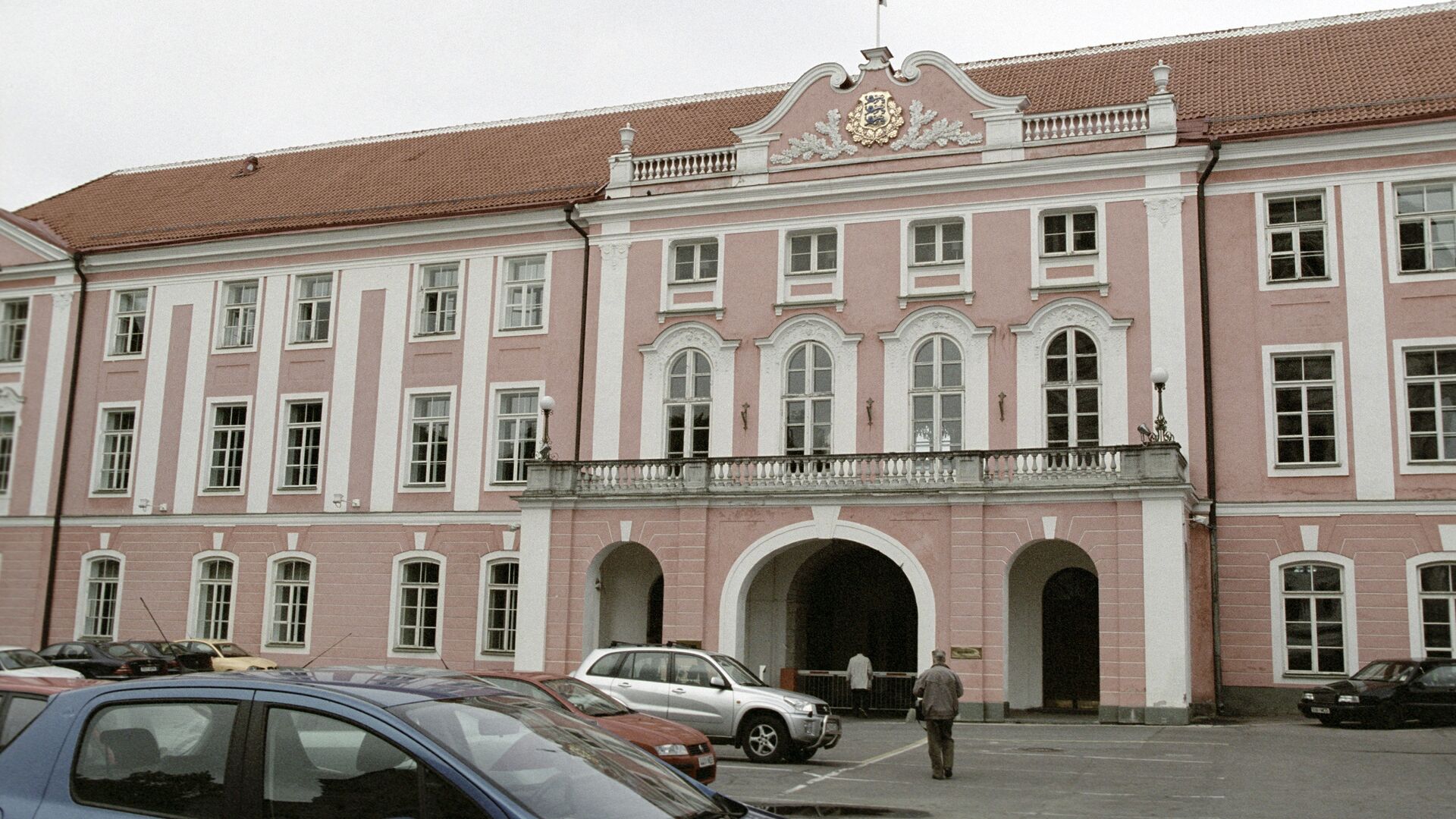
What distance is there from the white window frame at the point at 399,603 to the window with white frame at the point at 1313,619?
711 inches

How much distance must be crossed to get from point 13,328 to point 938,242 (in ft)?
84.7

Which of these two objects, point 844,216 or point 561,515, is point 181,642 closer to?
point 561,515

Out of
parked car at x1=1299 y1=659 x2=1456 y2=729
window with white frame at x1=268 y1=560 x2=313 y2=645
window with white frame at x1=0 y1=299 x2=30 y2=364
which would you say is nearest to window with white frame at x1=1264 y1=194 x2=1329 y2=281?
parked car at x1=1299 y1=659 x2=1456 y2=729

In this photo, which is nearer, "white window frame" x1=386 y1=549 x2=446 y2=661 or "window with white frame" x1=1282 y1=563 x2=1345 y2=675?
"window with white frame" x1=1282 y1=563 x2=1345 y2=675

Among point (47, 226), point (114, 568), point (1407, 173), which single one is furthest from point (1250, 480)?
point (47, 226)

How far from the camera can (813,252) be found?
3056 cm

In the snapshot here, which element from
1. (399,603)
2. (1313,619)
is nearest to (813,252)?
(1313,619)

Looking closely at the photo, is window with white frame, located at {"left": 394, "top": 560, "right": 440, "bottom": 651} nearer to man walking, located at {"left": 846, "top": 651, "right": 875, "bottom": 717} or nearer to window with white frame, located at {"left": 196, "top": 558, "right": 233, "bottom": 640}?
window with white frame, located at {"left": 196, "top": 558, "right": 233, "bottom": 640}

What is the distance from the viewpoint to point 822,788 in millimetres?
15664

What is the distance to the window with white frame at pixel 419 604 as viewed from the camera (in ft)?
106

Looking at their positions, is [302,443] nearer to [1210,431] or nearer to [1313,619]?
[1210,431]

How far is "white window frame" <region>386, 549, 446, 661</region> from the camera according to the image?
32.0 meters

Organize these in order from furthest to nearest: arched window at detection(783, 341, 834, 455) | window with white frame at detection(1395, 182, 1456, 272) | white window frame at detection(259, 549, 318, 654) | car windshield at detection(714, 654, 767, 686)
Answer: white window frame at detection(259, 549, 318, 654)
arched window at detection(783, 341, 834, 455)
window with white frame at detection(1395, 182, 1456, 272)
car windshield at detection(714, 654, 767, 686)

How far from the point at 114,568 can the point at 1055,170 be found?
25.4 meters
